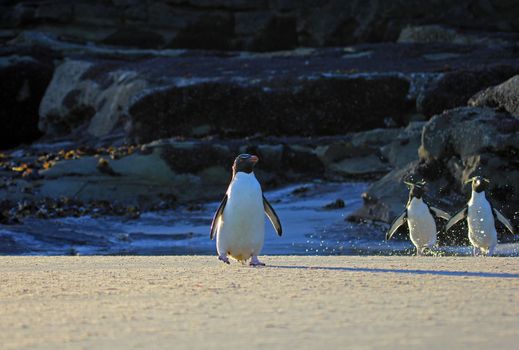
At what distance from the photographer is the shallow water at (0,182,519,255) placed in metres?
13.4

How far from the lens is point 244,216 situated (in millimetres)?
8570

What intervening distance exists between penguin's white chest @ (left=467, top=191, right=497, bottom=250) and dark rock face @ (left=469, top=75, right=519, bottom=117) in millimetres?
4371

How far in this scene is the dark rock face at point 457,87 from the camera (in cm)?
2397

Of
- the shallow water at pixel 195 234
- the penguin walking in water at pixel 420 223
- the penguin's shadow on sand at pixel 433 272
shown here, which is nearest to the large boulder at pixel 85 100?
the shallow water at pixel 195 234

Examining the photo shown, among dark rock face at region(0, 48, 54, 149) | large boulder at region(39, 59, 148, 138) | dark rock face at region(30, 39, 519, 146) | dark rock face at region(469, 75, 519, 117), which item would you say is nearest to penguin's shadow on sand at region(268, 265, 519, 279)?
dark rock face at region(469, 75, 519, 117)

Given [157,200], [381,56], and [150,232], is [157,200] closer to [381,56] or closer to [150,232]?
[150,232]

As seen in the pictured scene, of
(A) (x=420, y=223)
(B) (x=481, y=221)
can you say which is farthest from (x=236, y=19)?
(B) (x=481, y=221)

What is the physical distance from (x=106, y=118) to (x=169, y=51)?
22.8ft

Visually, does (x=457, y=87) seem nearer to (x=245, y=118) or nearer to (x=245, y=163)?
(x=245, y=118)

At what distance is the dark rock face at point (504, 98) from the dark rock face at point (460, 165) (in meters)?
0.17

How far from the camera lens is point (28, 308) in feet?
17.4

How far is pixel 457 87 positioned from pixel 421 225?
12.7 meters

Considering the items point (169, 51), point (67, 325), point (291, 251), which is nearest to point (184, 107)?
point (169, 51)

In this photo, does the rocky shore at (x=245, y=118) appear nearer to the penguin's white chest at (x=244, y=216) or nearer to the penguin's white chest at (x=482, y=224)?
the penguin's white chest at (x=482, y=224)
